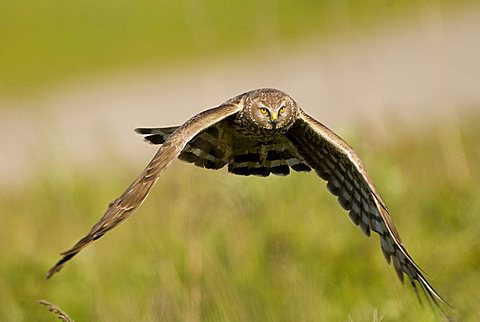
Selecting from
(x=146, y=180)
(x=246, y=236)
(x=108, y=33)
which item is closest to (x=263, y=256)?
(x=246, y=236)

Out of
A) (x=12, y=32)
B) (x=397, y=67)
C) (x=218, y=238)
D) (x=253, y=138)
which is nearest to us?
(x=253, y=138)

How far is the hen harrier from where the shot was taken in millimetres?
5285

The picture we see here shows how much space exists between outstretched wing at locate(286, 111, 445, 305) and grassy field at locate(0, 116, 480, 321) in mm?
288

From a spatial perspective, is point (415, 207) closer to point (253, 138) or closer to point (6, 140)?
point (253, 138)

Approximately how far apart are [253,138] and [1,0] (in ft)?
69.4

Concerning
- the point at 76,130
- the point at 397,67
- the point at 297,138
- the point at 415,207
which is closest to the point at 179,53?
the point at 76,130

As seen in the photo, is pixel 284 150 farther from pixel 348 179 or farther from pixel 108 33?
pixel 108 33

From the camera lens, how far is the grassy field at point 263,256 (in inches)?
221

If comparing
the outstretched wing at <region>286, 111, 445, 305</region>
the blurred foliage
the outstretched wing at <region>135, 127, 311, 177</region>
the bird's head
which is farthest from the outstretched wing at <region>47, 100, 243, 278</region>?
the blurred foliage

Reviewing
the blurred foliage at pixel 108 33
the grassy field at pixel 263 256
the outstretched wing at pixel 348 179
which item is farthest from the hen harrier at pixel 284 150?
the blurred foliage at pixel 108 33

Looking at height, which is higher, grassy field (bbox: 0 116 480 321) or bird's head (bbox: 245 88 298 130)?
bird's head (bbox: 245 88 298 130)

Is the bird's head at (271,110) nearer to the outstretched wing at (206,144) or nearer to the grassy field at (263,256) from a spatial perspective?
the outstretched wing at (206,144)

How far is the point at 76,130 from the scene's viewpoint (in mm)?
16453

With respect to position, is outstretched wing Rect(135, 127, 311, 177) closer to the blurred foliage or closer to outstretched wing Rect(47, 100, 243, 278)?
outstretched wing Rect(47, 100, 243, 278)
